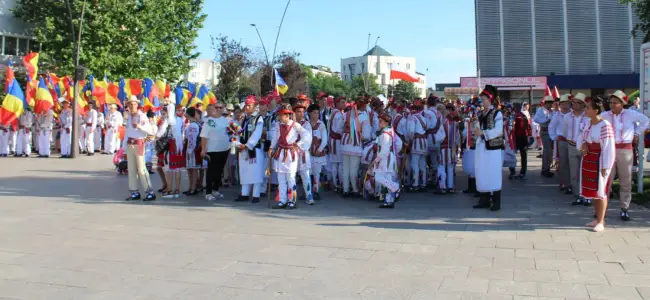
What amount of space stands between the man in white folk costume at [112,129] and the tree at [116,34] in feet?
26.7

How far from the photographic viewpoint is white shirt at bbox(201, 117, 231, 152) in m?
10.4

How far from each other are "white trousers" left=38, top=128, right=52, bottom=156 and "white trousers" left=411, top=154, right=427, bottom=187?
48.0ft

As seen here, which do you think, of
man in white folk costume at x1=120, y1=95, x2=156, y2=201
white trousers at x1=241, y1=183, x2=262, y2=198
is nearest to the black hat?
white trousers at x1=241, y1=183, x2=262, y2=198

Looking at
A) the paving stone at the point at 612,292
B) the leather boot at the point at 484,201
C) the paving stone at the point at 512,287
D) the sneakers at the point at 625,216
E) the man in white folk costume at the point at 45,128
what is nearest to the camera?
the paving stone at the point at 612,292

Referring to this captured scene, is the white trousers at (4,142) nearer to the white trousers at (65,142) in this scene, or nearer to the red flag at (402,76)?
the white trousers at (65,142)

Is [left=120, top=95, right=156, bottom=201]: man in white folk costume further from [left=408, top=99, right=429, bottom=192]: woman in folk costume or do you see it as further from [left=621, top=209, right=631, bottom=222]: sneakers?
[left=621, top=209, right=631, bottom=222]: sneakers

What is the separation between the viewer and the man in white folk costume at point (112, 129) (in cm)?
2100

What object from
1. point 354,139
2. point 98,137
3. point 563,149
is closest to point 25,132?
point 98,137

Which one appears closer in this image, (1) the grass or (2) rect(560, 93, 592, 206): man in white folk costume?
(1) the grass

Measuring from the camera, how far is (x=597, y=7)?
5091 centimetres

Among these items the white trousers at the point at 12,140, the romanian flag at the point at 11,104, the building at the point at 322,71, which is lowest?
the white trousers at the point at 12,140

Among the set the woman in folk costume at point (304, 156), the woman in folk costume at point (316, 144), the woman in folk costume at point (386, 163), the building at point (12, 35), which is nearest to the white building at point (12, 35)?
the building at point (12, 35)

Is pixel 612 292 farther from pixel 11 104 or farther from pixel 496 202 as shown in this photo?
pixel 11 104

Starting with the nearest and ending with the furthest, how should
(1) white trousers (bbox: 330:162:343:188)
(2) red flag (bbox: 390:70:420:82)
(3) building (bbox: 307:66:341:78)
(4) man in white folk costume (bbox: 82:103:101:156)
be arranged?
1. (1) white trousers (bbox: 330:162:343:188)
2. (4) man in white folk costume (bbox: 82:103:101:156)
3. (2) red flag (bbox: 390:70:420:82)
4. (3) building (bbox: 307:66:341:78)
